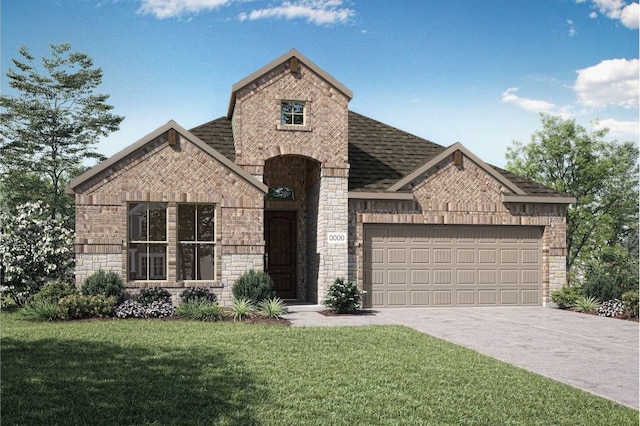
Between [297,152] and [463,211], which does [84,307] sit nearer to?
[297,152]

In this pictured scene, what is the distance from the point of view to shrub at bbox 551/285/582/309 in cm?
2009

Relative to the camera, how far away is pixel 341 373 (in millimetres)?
9258

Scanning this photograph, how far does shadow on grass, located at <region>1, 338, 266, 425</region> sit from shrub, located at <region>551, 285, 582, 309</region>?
13.3m

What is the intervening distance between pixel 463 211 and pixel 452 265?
172 centimetres

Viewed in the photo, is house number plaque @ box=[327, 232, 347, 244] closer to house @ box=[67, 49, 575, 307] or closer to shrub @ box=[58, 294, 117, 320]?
house @ box=[67, 49, 575, 307]

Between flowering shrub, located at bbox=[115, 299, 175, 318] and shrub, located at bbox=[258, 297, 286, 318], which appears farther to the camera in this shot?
shrub, located at bbox=[258, 297, 286, 318]

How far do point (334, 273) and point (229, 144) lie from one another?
522 cm

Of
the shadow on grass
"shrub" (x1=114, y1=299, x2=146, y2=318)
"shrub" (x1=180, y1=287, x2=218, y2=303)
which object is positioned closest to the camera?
the shadow on grass

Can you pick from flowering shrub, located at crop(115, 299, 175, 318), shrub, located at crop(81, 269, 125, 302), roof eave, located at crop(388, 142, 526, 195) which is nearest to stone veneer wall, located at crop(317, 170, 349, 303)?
roof eave, located at crop(388, 142, 526, 195)

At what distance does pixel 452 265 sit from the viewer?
66.4 ft

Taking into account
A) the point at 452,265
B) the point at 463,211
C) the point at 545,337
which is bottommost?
the point at 545,337

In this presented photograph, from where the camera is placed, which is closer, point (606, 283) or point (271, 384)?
point (271, 384)

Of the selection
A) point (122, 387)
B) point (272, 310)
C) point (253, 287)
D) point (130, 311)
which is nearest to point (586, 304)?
point (272, 310)

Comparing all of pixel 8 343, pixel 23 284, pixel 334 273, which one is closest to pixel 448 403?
pixel 8 343
